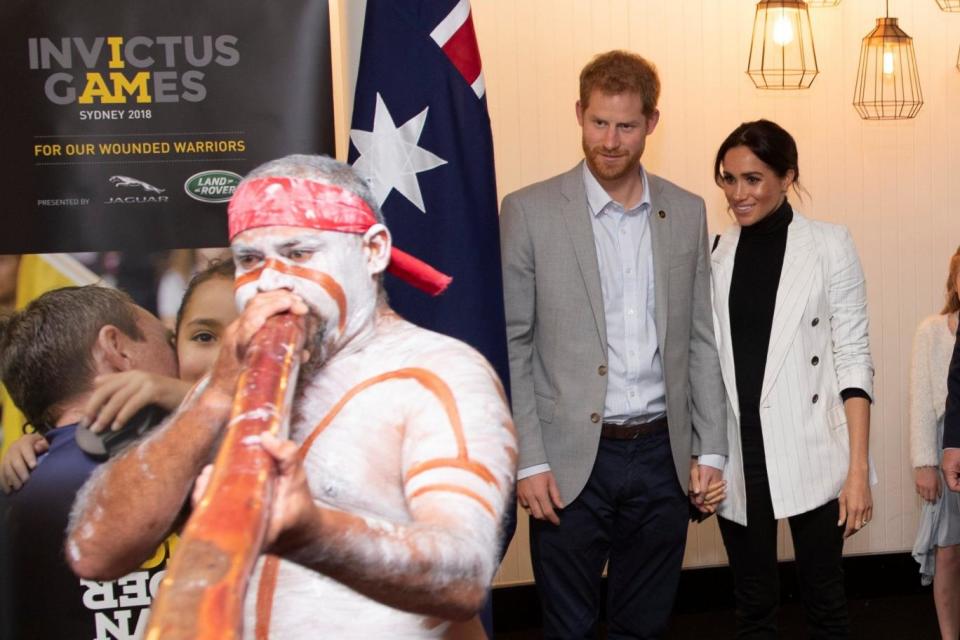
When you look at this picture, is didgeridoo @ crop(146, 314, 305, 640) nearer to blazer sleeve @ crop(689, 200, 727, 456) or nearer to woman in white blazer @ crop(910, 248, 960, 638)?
blazer sleeve @ crop(689, 200, 727, 456)

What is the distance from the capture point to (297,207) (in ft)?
4.28

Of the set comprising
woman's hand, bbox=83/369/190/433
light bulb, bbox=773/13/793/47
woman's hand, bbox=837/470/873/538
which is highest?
light bulb, bbox=773/13/793/47

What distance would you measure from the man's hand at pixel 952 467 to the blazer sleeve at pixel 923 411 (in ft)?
1.41

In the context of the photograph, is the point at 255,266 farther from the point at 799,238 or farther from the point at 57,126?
the point at 799,238

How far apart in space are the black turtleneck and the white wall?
1.45 m

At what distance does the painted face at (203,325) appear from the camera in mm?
2443

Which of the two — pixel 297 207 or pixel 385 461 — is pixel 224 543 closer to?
pixel 385 461

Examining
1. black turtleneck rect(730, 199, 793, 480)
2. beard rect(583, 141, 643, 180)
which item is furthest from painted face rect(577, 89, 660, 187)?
black turtleneck rect(730, 199, 793, 480)

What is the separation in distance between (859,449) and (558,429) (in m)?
0.84

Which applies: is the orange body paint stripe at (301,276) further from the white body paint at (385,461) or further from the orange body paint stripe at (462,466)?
the orange body paint stripe at (462,466)

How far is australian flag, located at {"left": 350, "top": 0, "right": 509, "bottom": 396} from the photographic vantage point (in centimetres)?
221

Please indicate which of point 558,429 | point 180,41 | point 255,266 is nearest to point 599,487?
point 558,429

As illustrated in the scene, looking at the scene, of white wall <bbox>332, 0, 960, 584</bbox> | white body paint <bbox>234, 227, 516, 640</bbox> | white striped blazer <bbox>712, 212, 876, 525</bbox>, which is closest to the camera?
white body paint <bbox>234, 227, 516, 640</bbox>

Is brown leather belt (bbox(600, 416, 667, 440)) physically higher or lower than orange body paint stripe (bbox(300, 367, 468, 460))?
lower
